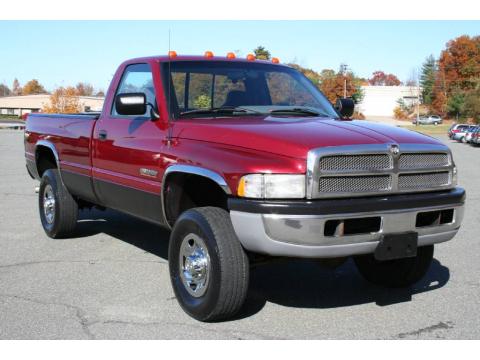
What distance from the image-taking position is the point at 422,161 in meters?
4.37

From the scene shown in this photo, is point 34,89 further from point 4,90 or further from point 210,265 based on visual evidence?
point 210,265

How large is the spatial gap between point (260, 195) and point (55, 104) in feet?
270

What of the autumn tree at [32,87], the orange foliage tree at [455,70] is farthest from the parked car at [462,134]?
the autumn tree at [32,87]

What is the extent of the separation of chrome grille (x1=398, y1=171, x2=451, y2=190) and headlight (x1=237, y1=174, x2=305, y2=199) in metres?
0.81

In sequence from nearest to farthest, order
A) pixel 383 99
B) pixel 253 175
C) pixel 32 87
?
pixel 253 175, pixel 383 99, pixel 32 87

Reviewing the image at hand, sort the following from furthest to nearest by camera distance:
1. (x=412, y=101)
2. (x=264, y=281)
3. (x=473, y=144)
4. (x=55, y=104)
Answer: (x=412, y=101)
(x=55, y=104)
(x=473, y=144)
(x=264, y=281)

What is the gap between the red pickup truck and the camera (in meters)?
3.91

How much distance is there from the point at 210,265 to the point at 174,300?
33.4 inches

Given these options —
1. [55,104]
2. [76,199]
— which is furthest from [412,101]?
[76,199]

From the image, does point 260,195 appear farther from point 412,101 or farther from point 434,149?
point 412,101

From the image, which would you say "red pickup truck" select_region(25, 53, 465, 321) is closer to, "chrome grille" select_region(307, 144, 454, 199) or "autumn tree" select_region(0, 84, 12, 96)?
"chrome grille" select_region(307, 144, 454, 199)

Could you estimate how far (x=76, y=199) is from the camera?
7102mm

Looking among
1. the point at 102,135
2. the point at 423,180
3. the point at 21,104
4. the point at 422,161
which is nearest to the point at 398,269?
the point at 423,180

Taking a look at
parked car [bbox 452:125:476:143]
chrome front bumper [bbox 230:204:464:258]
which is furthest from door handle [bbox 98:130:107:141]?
parked car [bbox 452:125:476:143]
